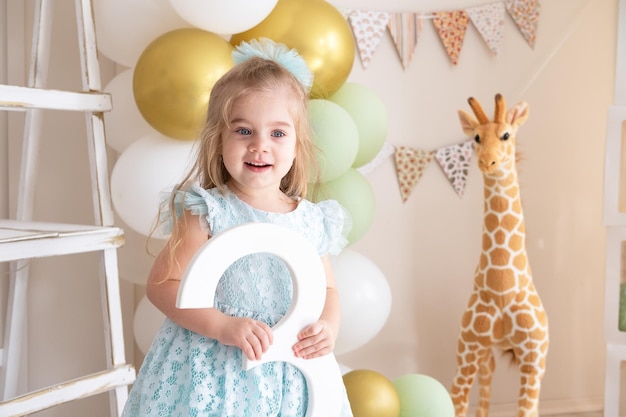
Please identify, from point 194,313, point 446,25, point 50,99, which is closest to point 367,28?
point 446,25

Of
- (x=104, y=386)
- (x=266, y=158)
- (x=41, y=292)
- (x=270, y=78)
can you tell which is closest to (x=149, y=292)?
(x=266, y=158)

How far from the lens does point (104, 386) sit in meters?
1.74

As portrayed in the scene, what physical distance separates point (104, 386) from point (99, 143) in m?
0.55

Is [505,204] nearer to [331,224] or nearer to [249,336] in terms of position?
[331,224]

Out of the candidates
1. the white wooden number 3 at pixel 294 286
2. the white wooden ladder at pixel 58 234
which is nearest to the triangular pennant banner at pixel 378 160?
the white wooden ladder at pixel 58 234

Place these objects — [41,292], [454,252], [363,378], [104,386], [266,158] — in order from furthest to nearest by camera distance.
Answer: [454,252] < [41,292] < [363,378] < [104,386] < [266,158]

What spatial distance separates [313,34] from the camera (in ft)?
6.06

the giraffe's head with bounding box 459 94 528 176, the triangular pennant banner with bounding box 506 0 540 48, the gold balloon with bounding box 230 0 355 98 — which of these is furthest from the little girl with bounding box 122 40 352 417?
the triangular pennant banner with bounding box 506 0 540 48

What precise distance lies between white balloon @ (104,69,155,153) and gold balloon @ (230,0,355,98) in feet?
0.93

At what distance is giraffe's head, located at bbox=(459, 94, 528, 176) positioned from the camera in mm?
2107

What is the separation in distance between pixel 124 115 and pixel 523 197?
1.36 m

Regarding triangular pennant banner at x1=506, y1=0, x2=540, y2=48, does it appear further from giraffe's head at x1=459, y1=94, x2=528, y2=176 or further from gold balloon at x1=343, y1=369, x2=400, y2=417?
gold balloon at x1=343, y1=369, x2=400, y2=417

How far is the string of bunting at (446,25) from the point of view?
2.43 meters

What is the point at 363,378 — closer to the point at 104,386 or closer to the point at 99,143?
the point at 104,386
